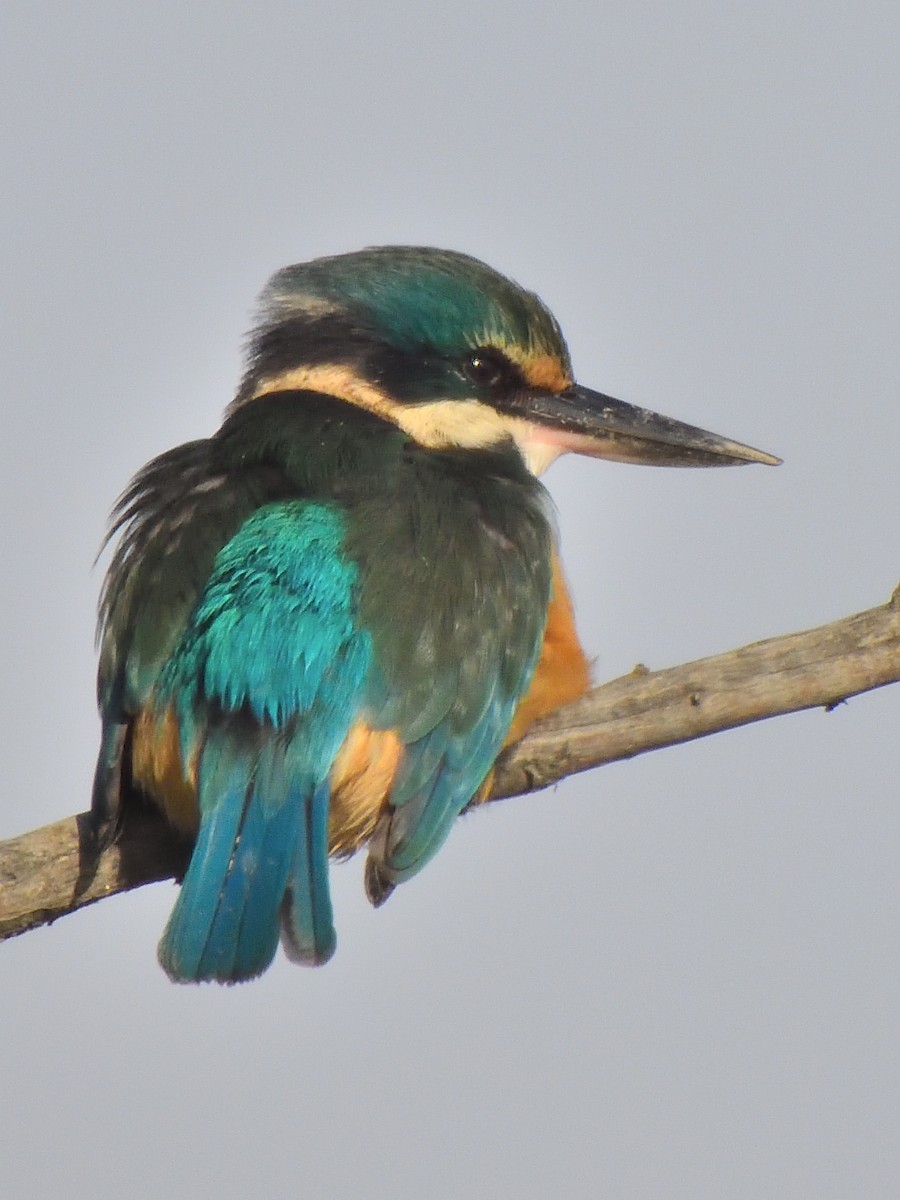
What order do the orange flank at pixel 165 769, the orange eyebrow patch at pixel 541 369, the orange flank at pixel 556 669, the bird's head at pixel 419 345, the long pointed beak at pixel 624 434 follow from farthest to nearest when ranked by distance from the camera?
the long pointed beak at pixel 624 434 → the orange eyebrow patch at pixel 541 369 → the bird's head at pixel 419 345 → the orange flank at pixel 556 669 → the orange flank at pixel 165 769

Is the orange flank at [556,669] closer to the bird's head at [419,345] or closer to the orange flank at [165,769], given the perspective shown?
the bird's head at [419,345]

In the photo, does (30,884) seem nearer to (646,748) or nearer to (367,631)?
(367,631)

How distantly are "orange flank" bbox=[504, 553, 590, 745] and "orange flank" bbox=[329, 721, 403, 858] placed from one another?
1.21 feet

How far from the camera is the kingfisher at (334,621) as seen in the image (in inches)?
144

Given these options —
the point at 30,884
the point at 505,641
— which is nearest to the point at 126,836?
the point at 30,884

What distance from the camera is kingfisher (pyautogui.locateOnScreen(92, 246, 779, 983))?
12.0 ft

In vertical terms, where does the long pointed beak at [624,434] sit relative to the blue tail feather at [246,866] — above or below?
above

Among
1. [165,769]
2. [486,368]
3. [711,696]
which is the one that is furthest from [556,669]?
[165,769]

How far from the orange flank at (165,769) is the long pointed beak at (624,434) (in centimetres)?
143

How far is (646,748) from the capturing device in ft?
13.0

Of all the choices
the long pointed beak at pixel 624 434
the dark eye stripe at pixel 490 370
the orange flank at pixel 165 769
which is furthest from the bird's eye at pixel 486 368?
the orange flank at pixel 165 769

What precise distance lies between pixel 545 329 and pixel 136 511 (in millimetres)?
1148

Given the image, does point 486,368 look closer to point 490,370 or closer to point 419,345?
point 490,370

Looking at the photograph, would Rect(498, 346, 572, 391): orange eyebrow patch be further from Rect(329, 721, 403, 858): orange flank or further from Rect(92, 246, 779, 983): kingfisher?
Rect(329, 721, 403, 858): orange flank
